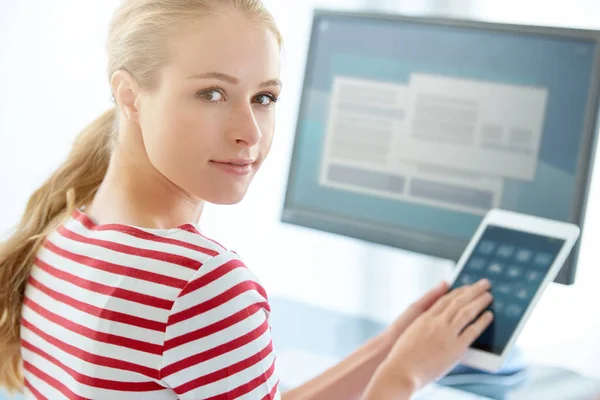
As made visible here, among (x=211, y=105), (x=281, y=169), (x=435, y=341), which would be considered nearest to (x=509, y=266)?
(x=435, y=341)

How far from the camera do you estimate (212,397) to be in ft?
2.22

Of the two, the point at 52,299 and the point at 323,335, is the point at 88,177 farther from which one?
the point at 323,335

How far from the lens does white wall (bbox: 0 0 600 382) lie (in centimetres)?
132

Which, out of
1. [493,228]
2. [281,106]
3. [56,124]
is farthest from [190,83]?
[56,124]

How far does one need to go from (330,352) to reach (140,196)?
495 millimetres

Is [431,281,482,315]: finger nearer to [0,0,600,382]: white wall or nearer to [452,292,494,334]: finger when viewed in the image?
[452,292,494,334]: finger

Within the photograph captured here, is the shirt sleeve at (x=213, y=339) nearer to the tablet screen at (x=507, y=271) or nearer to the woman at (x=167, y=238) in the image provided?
the woman at (x=167, y=238)

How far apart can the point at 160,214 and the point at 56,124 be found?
1.28m

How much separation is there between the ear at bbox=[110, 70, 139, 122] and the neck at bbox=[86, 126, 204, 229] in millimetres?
34

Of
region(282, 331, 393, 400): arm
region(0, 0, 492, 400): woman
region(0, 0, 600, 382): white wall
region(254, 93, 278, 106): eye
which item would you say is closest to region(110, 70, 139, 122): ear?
region(0, 0, 492, 400): woman

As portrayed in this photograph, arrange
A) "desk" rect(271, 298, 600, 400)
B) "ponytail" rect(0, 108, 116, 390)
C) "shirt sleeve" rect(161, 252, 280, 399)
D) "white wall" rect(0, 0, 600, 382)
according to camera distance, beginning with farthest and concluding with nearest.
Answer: "white wall" rect(0, 0, 600, 382) < "desk" rect(271, 298, 600, 400) < "ponytail" rect(0, 108, 116, 390) < "shirt sleeve" rect(161, 252, 280, 399)

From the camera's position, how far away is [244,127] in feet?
2.41

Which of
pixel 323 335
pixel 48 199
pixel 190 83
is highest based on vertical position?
pixel 190 83

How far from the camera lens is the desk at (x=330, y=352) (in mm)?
998
